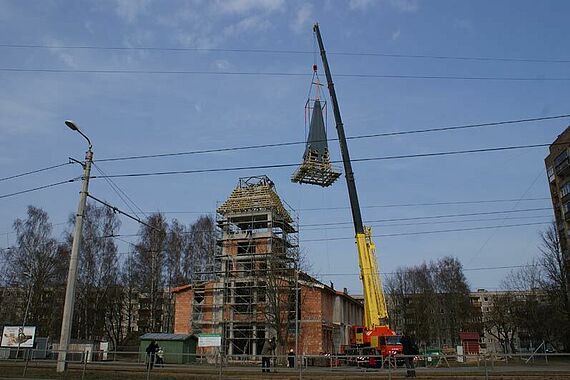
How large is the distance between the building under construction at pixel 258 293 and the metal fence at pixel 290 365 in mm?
6213

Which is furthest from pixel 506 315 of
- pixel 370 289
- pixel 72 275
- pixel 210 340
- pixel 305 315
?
pixel 72 275

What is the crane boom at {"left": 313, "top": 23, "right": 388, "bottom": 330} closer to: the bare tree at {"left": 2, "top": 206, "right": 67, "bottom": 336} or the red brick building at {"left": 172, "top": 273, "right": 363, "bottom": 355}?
the red brick building at {"left": 172, "top": 273, "right": 363, "bottom": 355}

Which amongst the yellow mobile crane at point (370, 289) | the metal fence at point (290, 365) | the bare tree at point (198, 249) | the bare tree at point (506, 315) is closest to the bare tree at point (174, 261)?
the bare tree at point (198, 249)

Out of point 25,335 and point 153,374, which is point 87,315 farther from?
point 153,374

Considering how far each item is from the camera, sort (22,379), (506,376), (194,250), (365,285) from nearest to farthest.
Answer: (22,379), (506,376), (365,285), (194,250)

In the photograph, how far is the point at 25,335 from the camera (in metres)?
27.8

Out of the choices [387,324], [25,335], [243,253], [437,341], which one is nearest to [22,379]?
[25,335]

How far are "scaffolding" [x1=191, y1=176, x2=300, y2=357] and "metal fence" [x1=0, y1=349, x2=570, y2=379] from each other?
20.3ft

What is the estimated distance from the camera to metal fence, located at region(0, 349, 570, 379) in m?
23.4

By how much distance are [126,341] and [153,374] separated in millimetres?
43152

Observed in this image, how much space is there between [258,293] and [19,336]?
84.0 feet

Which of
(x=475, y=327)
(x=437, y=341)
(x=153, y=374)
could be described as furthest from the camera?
(x=475, y=327)

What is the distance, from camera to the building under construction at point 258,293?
160 ft

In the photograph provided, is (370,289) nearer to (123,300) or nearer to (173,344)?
(173,344)
